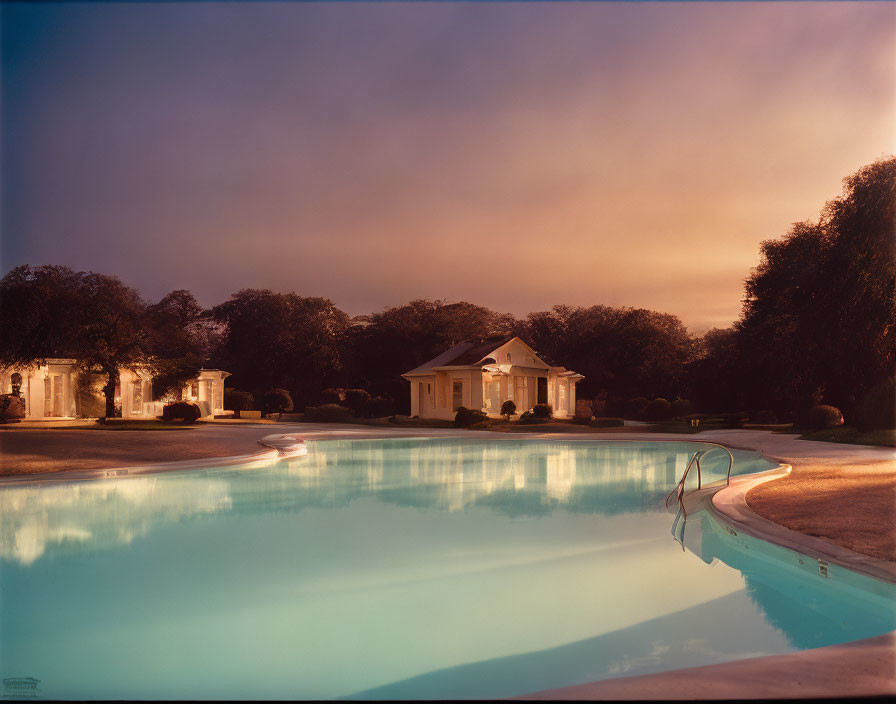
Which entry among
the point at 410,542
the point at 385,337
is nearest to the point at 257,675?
the point at 410,542

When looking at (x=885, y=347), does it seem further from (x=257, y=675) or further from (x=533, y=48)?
(x=257, y=675)

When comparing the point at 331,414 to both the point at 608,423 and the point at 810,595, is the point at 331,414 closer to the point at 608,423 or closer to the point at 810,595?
the point at 608,423

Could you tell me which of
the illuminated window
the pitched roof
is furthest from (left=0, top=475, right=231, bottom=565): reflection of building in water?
the pitched roof

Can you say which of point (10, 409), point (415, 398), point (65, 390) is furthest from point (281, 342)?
point (10, 409)

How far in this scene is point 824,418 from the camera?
83.3ft

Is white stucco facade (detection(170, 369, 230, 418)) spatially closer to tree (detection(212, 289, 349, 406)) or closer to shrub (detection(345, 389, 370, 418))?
tree (detection(212, 289, 349, 406))

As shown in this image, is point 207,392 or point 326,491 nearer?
point 326,491

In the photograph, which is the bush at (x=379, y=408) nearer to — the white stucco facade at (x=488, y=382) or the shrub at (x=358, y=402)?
the shrub at (x=358, y=402)

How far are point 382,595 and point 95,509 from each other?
601 centimetres

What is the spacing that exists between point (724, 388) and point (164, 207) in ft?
93.9

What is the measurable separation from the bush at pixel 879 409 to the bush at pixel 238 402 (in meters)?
29.8

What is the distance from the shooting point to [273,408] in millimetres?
37250

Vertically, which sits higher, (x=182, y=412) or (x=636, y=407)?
(x=182, y=412)

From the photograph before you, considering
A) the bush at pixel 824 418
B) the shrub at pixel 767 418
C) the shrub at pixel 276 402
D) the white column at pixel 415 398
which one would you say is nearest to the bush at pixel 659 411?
the shrub at pixel 767 418
